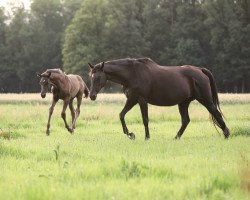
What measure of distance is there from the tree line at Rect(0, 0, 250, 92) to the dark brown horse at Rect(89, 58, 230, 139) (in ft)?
174

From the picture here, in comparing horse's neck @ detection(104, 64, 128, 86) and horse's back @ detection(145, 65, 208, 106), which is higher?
horse's neck @ detection(104, 64, 128, 86)

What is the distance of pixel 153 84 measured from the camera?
1480cm

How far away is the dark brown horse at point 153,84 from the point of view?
14352 mm

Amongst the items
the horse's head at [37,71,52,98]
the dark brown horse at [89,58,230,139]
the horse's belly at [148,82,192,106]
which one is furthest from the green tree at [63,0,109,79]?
the horse's belly at [148,82,192,106]

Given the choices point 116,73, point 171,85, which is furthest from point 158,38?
point 116,73

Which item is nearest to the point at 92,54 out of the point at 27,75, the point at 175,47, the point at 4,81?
the point at 175,47

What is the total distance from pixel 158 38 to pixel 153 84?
63203 millimetres

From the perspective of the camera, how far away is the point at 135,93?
1446cm

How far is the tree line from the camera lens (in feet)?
225

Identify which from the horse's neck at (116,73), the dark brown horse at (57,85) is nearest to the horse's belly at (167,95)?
the horse's neck at (116,73)

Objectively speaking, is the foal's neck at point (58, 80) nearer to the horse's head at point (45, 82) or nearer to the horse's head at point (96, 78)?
the horse's head at point (45, 82)

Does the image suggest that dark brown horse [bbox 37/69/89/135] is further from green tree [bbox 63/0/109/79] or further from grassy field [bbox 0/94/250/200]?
green tree [bbox 63/0/109/79]

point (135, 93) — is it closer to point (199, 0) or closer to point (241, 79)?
point (241, 79)

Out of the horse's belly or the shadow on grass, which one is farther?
the horse's belly
